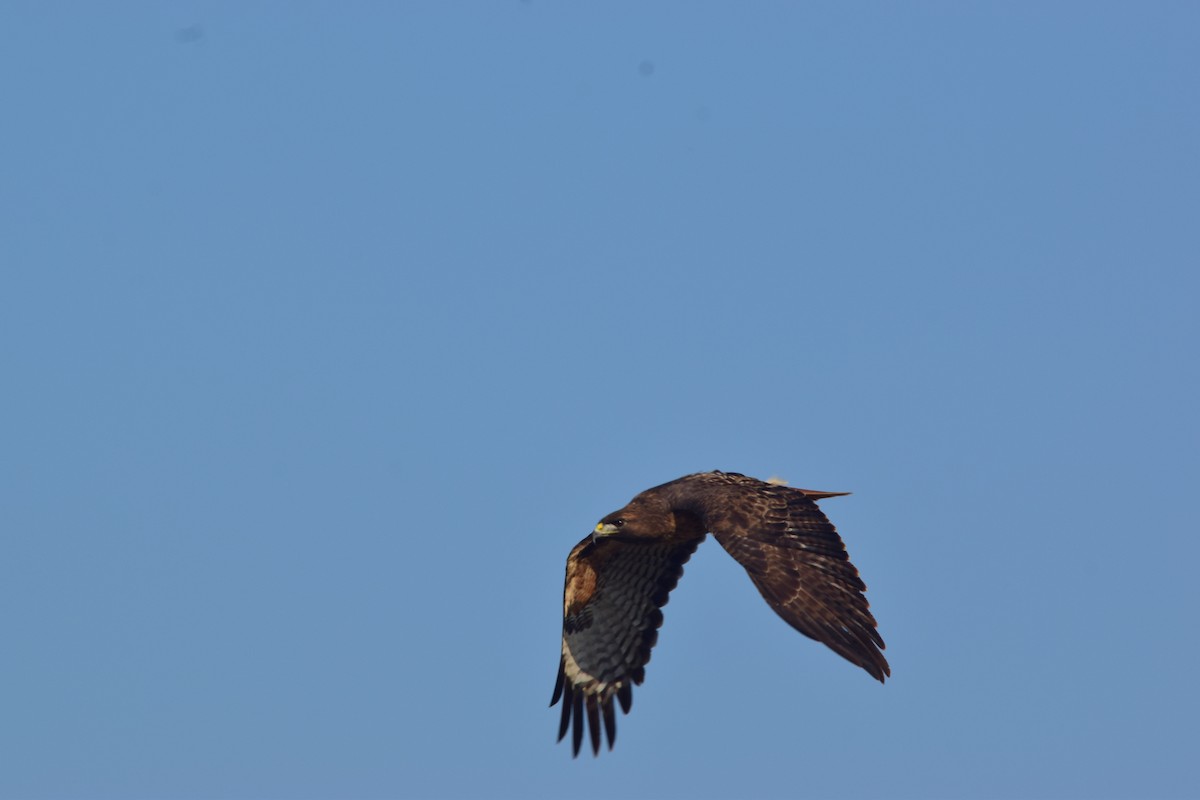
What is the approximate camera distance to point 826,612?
15766 mm

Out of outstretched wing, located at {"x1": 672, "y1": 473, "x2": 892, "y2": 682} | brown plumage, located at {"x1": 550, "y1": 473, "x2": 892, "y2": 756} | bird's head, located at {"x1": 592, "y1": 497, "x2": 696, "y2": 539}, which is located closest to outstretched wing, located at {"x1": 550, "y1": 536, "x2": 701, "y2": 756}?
brown plumage, located at {"x1": 550, "y1": 473, "x2": 892, "y2": 756}

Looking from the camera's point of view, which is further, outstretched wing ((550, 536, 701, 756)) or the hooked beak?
outstretched wing ((550, 536, 701, 756))

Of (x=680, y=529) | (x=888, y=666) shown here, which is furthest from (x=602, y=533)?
(x=888, y=666)

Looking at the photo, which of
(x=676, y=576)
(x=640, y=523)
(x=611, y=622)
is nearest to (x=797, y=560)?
(x=640, y=523)

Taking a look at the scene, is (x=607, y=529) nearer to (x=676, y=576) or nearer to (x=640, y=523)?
(x=640, y=523)

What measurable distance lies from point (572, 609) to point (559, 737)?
145cm

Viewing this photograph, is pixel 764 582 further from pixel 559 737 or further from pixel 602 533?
pixel 559 737

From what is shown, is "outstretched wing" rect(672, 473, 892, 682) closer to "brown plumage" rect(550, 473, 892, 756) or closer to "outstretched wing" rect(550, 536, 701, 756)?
"brown plumage" rect(550, 473, 892, 756)

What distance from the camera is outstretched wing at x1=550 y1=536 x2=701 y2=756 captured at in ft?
63.6

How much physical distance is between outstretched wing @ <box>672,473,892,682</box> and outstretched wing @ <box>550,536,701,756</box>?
4.81ft

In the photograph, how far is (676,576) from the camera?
1950 centimetres

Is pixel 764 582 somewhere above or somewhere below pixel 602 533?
below

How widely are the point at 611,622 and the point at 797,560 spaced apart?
12.2 ft

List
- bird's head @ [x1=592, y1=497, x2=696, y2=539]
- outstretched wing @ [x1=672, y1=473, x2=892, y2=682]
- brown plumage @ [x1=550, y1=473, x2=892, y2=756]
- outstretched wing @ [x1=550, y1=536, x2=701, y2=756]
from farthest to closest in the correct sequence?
1. outstretched wing @ [x1=550, y1=536, x2=701, y2=756]
2. bird's head @ [x1=592, y1=497, x2=696, y2=539]
3. brown plumage @ [x1=550, y1=473, x2=892, y2=756]
4. outstretched wing @ [x1=672, y1=473, x2=892, y2=682]
